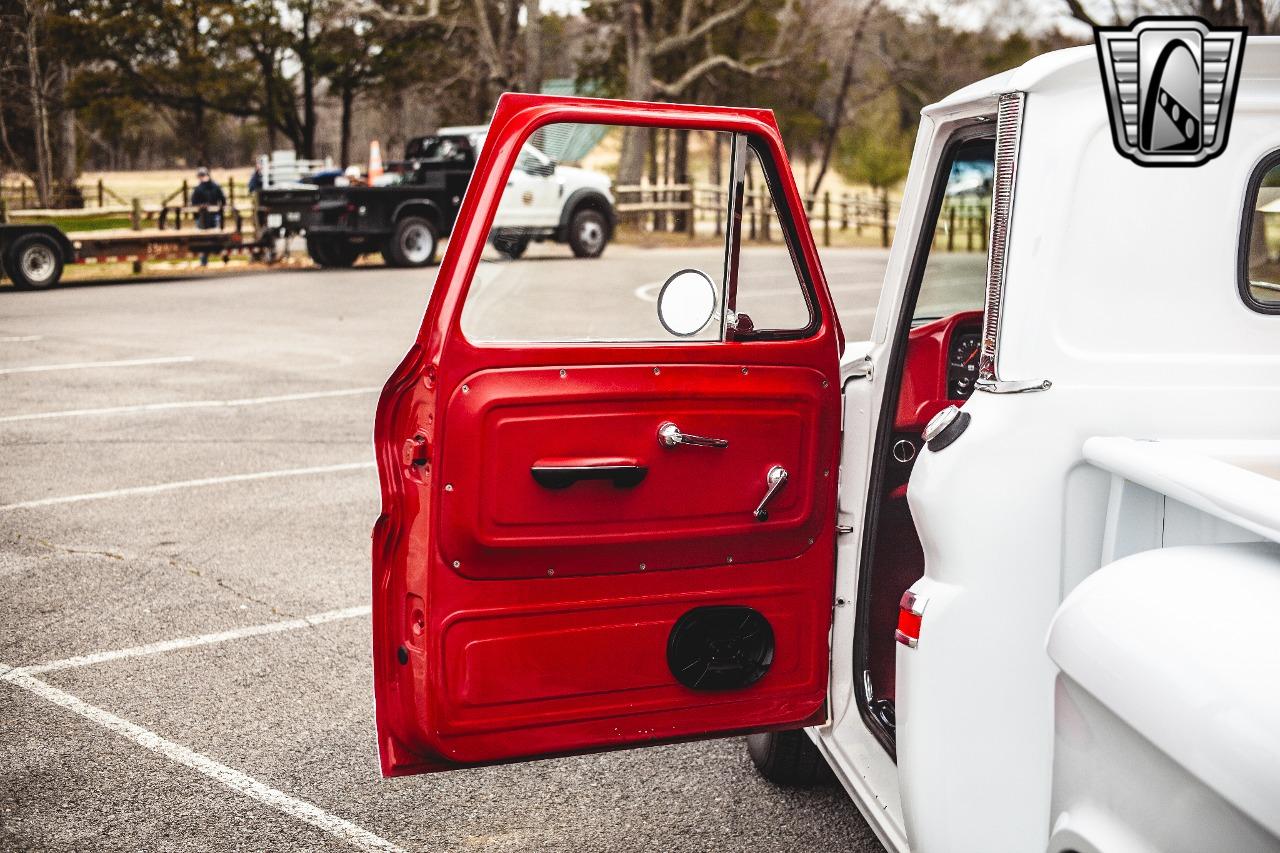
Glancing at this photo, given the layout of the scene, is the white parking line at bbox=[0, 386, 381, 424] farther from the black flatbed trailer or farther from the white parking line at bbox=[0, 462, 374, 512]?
the black flatbed trailer

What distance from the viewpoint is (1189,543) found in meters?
2.02

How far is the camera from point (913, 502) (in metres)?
2.49

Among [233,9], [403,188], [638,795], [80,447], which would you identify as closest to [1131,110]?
[638,795]

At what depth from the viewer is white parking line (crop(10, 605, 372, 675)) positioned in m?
4.77

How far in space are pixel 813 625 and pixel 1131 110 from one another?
5.22ft

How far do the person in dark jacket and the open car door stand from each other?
2094 cm

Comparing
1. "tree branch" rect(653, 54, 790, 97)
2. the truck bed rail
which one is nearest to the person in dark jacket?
"tree branch" rect(653, 54, 790, 97)

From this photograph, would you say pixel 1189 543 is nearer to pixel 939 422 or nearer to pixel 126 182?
pixel 939 422

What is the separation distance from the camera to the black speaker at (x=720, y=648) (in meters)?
3.10

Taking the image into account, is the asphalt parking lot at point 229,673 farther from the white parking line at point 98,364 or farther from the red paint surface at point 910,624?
the red paint surface at point 910,624

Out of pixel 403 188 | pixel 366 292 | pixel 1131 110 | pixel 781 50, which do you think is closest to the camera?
pixel 1131 110

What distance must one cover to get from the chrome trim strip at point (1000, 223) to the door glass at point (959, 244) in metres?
0.65

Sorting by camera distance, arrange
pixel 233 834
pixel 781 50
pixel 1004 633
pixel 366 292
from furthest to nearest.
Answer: pixel 781 50
pixel 366 292
pixel 233 834
pixel 1004 633

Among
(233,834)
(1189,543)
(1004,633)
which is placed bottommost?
(233,834)
